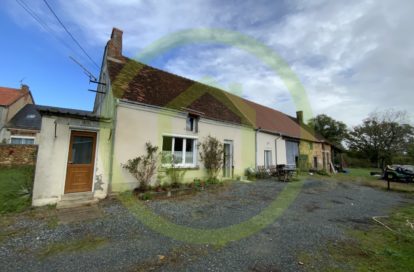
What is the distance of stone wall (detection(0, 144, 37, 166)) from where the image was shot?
1572 centimetres

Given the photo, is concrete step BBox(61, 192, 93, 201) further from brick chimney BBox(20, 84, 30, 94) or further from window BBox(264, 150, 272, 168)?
brick chimney BBox(20, 84, 30, 94)

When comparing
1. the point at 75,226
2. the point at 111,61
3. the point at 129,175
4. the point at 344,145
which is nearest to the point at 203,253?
the point at 75,226

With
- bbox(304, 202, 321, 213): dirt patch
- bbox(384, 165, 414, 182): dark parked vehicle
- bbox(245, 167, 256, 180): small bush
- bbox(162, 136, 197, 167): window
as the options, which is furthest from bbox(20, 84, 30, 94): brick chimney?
bbox(384, 165, 414, 182): dark parked vehicle

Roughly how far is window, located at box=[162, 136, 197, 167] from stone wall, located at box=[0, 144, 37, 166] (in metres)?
12.2

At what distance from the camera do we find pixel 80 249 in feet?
13.4

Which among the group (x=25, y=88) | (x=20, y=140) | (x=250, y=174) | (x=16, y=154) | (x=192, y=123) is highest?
(x=25, y=88)

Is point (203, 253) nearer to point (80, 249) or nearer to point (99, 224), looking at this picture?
point (80, 249)

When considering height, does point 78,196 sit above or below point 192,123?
below

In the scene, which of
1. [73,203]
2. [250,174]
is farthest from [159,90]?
[250,174]

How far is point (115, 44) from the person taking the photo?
12.0 metres

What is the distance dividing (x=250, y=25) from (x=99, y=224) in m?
11.4

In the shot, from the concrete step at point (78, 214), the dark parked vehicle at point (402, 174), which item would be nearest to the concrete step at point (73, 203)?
the concrete step at point (78, 214)

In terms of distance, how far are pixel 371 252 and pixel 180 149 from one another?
7.99 m

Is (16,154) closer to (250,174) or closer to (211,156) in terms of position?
(211,156)
